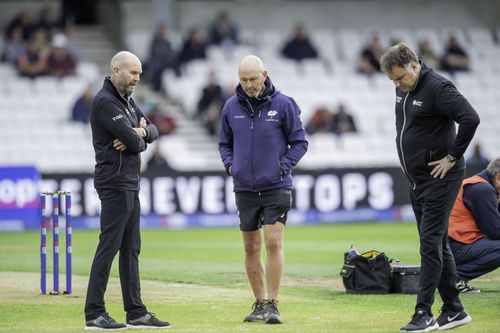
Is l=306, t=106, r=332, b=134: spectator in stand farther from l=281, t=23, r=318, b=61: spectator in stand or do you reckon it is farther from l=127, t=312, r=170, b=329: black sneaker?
l=127, t=312, r=170, b=329: black sneaker

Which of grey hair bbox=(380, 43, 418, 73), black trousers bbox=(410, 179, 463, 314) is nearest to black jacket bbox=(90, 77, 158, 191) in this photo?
grey hair bbox=(380, 43, 418, 73)

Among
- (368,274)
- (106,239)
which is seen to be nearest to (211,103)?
(368,274)

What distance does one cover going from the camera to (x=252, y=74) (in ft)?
34.9

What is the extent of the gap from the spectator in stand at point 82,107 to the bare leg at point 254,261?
58.3 ft

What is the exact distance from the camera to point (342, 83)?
33.2 meters

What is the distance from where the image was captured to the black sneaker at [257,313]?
1068cm

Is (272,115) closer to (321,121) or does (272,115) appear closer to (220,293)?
(220,293)

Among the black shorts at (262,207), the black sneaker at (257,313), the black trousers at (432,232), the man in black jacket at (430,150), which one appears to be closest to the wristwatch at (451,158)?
the man in black jacket at (430,150)

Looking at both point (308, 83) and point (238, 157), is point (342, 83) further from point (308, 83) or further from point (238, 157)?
point (238, 157)

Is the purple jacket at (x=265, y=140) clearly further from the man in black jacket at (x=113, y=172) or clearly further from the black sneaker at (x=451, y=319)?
the black sneaker at (x=451, y=319)

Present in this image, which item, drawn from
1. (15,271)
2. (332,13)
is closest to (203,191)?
(15,271)

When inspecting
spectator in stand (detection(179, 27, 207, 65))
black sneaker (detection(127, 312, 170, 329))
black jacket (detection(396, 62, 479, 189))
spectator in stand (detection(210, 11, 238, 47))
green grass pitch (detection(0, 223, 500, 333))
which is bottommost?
green grass pitch (detection(0, 223, 500, 333))

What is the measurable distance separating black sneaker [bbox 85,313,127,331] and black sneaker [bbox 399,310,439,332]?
2508 mm

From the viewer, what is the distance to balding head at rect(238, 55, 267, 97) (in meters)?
10.6
